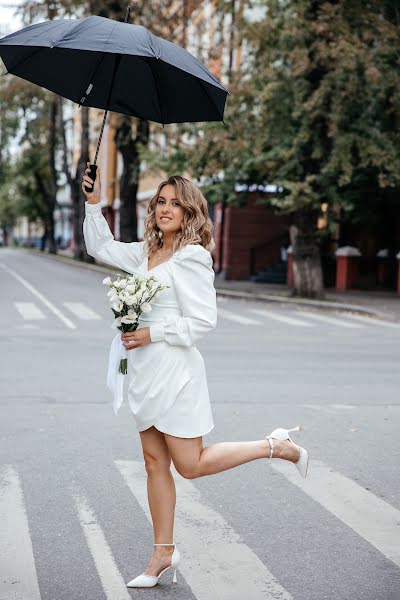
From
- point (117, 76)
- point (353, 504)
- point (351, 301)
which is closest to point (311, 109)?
point (351, 301)

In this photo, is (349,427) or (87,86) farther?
(349,427)

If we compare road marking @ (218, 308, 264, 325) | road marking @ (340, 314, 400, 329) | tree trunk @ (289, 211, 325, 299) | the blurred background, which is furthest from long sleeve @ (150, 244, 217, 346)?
tree trunk @ (289, 211, 325, 299)

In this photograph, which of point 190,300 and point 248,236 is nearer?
point 190,300

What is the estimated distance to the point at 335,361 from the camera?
13398mm

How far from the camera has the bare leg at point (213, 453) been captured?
14.9 feet

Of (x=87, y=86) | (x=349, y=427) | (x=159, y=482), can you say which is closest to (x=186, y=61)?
(x=87, y=86)

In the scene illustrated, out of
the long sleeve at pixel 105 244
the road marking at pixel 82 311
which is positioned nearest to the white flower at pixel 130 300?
the long sleeve at pixel 105 244

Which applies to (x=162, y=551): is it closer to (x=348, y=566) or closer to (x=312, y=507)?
(x=348, y=566)

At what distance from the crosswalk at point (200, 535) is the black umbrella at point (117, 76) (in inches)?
87.1

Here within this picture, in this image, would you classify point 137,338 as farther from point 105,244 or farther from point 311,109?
point 311,109

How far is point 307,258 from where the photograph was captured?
27.0 m

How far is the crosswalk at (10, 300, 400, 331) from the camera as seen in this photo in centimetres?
1884

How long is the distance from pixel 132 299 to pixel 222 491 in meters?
2.36

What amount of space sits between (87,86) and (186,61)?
597mm
